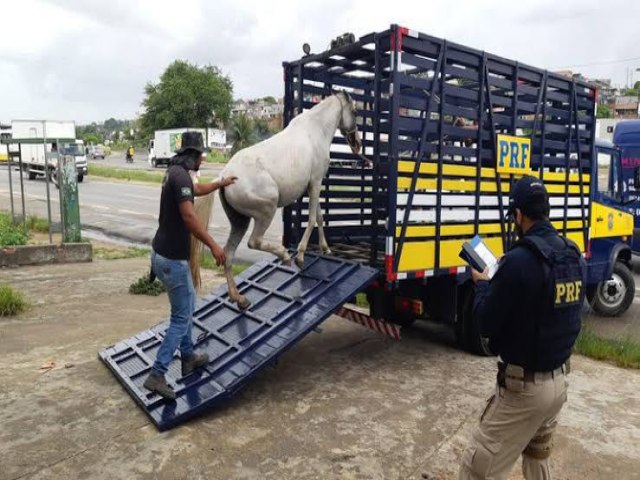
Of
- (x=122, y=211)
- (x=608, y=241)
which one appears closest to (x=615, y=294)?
(x=608, y=241)

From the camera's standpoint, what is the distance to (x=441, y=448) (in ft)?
11.6

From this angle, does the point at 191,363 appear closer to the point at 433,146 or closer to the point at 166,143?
the point at 433,146

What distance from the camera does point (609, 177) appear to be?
7.51m

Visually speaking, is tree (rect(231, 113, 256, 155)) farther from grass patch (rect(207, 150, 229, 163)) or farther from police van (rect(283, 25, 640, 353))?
police van (rect(283, 25, 640, 353))

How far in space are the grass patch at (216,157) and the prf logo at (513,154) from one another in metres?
44.6

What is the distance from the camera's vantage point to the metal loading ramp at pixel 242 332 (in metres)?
3.94

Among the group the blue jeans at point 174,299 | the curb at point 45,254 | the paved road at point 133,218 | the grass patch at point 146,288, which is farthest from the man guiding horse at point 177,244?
the curb at point 45,254

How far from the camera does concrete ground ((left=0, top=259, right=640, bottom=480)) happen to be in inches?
130

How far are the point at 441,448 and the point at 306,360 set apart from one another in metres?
1.83

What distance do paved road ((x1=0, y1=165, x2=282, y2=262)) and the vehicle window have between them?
5798 mm

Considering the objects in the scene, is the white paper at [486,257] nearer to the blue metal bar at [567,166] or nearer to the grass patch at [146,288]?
the blue metal bar at [567,166]

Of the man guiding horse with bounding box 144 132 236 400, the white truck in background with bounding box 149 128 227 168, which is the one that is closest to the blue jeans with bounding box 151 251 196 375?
the man guiding horse with bounding box 144 132 236 400

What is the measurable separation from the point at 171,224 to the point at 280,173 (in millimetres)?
1124

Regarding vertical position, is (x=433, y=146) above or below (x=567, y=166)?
above
